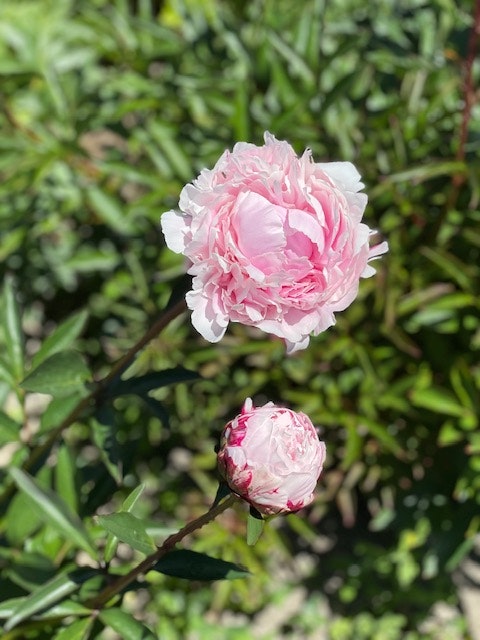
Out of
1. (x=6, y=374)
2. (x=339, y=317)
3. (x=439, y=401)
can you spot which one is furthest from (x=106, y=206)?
(x=439, y=401)

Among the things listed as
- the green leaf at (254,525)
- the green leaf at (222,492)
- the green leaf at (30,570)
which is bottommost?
the green leaf at (30,570)

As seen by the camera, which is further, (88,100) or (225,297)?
(88,100)

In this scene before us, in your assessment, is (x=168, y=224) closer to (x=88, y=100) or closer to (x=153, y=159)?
(x=153, y=159)

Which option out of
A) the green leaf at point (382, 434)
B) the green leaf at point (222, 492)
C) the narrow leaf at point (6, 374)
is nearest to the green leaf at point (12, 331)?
the narrow leaf at point (6, 374)

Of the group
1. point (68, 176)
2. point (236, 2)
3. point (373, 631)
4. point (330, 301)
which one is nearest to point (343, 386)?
point (373, 631)

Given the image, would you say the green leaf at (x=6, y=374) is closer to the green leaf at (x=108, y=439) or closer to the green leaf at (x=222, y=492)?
the green leaf at (x=108, y=439)

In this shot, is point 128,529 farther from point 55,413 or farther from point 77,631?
point 55,413
